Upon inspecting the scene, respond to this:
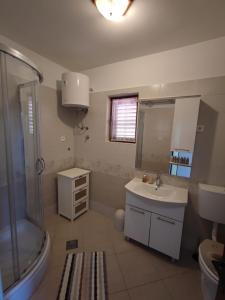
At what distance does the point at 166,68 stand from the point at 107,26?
2.69ft

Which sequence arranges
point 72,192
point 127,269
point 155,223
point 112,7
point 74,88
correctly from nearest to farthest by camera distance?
1. point 112,7
2. point 127,269
3. point 155,223
4. point 74,88
5. point 72,192

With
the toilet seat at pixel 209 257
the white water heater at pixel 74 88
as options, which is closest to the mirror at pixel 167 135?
the toilet seat at pixel 209 257

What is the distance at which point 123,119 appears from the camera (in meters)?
2.22

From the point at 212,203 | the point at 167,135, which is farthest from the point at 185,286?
the point at 167,135

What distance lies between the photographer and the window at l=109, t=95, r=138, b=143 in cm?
212

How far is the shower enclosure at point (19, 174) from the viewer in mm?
1240

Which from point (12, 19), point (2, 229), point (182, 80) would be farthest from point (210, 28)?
point (2, 229)

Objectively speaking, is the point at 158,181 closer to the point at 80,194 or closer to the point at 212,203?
the point at 212,203

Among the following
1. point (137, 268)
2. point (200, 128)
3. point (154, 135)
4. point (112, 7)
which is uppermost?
point (112, 7)

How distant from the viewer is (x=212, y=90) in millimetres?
1512

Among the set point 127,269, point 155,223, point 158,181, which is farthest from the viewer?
point 158,181

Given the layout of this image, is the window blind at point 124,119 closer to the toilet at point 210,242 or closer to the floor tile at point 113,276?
the toilet at point 210,242

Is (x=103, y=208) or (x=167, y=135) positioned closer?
(x=167, y=135)

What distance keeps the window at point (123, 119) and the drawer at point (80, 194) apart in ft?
3.15
